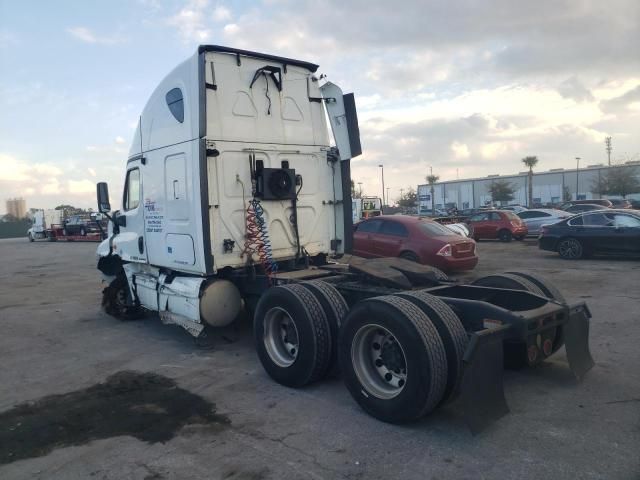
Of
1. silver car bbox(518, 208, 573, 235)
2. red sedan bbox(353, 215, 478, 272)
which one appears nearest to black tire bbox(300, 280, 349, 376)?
red sedan bbox(353, 215, 478, 272)

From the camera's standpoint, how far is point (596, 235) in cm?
1454

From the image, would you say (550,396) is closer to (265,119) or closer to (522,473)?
(522,473)

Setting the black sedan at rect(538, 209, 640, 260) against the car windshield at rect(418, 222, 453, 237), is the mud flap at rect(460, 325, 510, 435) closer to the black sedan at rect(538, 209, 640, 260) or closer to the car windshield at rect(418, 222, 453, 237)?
the car windshield at rect(418, 222, 453, 237)

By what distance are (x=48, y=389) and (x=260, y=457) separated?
119 inches

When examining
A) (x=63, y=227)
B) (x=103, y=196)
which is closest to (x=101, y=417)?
(x=103, y=196)

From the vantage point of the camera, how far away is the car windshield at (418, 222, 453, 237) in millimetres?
11656

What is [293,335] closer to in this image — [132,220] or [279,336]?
[279,336]

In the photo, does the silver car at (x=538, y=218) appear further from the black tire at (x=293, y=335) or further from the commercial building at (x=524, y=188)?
the commercial building at (x=524, y=188)

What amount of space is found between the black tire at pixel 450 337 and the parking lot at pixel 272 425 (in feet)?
1.24

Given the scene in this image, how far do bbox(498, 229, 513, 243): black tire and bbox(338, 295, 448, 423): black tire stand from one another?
60.4 ft

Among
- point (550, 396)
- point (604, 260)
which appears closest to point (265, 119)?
point (550, 396)

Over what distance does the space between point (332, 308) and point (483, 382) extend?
172cm

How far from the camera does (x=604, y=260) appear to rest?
14.5 metres

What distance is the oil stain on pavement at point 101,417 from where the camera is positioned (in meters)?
4.11
